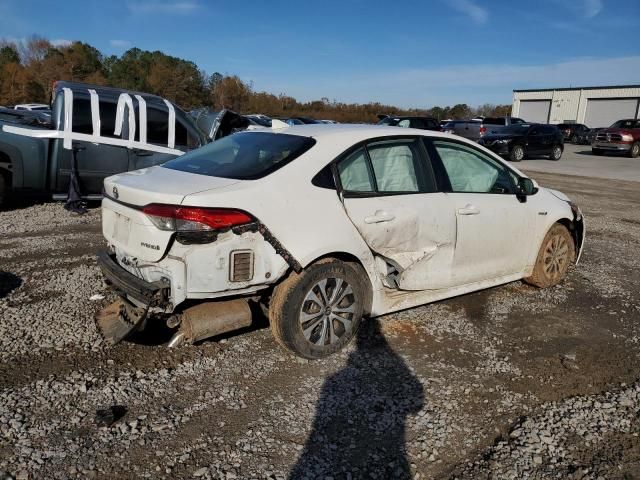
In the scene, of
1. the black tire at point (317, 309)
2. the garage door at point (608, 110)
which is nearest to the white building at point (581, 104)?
the garage door at point (608, 110)

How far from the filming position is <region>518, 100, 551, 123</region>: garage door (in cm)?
5247

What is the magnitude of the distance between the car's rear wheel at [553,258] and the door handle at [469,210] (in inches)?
49.4

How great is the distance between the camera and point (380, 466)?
2637 millimetres

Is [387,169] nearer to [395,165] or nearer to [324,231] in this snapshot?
[395,165]

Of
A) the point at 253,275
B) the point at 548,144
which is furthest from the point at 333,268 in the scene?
the point at 548,144

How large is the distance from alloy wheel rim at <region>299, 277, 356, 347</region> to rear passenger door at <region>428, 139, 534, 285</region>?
3.67 feet

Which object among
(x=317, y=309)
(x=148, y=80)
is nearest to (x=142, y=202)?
(x=317, y=309)

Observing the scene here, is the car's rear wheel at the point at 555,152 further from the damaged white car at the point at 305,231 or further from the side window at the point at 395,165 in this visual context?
the side window at the point at 395,165

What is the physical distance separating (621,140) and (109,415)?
29.0 metres

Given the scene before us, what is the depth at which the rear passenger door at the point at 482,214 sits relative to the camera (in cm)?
430

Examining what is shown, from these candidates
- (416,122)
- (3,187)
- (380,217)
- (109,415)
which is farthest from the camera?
(416,122)

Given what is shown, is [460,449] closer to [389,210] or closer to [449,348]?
[449,348]

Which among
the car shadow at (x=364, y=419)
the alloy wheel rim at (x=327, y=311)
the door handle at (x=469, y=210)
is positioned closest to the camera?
the car shadow at (x=364, y=419)

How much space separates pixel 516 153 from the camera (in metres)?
21.8
